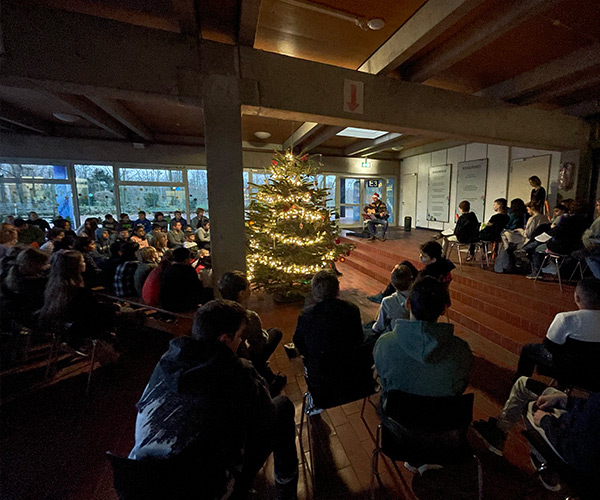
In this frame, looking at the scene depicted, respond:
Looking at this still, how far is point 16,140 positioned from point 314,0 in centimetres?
888

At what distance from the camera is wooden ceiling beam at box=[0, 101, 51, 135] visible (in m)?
5.85

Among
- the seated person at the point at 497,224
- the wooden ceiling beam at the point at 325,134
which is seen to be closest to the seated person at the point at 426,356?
the seated person at the point at 497,224

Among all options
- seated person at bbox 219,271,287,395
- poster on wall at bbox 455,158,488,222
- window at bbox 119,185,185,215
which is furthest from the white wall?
window at bbox 119,185,185,215

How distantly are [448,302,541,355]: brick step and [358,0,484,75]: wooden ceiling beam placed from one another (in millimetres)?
3362

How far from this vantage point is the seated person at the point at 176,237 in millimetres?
6676

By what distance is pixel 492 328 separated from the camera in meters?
3.34

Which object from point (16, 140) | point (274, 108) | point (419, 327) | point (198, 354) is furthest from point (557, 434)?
point (16, 140)

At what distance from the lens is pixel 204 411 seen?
1.00 meters

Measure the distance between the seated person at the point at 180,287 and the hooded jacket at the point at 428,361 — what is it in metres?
2.18

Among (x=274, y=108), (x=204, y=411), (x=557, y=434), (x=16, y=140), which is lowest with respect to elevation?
(x=557, y=434)

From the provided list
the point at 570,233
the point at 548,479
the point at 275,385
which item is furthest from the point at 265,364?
the point at 570,233

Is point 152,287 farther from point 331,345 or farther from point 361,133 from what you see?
point 361,133

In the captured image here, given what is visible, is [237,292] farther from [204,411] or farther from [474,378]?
[474,378]

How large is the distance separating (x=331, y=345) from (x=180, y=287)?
5.98 ft
